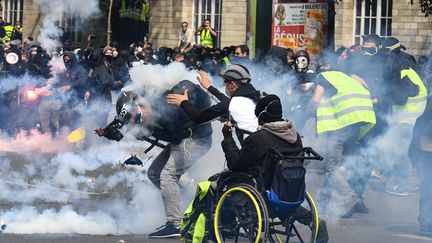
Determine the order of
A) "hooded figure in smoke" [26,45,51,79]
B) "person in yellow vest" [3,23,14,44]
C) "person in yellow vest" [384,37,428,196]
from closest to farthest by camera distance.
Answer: "person in yellow vest" [384,37,428,196] < "hooded figure in smoke" [26,45,51,79] < "person in yellow vest" [3,23,14,44]

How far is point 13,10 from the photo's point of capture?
30.5 metres

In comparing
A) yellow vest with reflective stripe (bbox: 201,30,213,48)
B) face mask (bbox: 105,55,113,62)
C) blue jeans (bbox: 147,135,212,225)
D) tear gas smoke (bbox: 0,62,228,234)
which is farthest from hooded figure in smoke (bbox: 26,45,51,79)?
yellow vest with reflective stripe (bbox: 201,30,213,48)

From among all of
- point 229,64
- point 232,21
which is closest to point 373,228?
point 229,64

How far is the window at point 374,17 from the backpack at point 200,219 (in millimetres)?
17317

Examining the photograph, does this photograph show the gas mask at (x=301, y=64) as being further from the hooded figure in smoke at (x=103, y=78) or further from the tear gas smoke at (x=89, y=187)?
the hooded figure in smoke at (x=103, y=78)

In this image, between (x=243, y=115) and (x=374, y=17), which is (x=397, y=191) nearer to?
(x=243, y=115)

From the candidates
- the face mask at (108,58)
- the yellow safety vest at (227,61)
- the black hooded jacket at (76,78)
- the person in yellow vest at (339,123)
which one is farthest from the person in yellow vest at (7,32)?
the person in yellow vest at (339,123)

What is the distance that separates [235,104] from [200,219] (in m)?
1.13

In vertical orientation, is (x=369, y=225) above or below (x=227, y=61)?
below

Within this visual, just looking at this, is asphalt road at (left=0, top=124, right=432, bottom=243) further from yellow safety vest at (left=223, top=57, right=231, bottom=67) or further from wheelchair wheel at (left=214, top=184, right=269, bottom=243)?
yellow safety vest at (left=223, top=57, right=231, bottom=67)

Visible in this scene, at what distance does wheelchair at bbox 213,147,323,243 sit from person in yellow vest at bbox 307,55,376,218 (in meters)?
2.85

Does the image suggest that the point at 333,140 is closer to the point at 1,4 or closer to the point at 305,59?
the point at 305,59

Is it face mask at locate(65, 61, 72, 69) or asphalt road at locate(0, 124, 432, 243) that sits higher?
face mask at locate(65, 61, 72, 69)

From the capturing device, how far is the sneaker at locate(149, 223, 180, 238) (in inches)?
394
